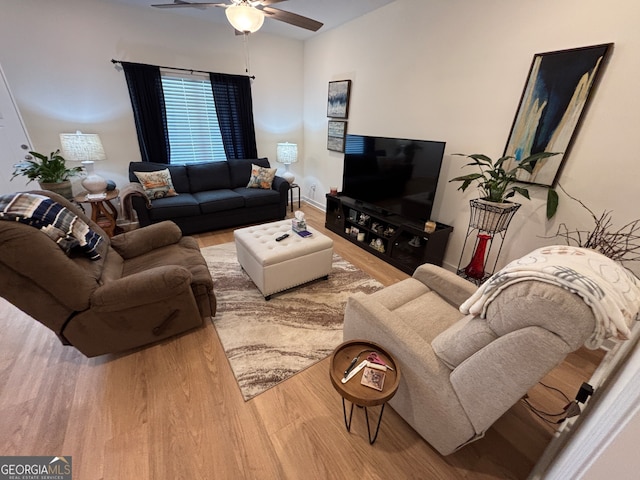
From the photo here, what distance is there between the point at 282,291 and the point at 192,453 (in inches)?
50.1

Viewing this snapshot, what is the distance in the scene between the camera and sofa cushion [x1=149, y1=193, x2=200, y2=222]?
120 inches

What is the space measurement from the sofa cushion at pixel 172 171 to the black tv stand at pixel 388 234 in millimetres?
2020

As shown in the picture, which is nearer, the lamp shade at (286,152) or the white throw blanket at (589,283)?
the white throw blanket at (589,283)

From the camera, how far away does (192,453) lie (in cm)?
121

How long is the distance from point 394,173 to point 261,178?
6.55ft

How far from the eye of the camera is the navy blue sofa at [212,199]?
10.2ft

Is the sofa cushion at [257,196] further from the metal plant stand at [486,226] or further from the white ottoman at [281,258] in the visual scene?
the metal plant stand at [486,226]

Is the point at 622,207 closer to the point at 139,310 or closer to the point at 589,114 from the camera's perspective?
the point at 589,114

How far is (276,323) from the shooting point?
1.99 metres

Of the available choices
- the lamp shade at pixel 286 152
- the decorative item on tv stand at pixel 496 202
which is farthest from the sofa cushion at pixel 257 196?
the decorative item on tv stand at pixel 496 202

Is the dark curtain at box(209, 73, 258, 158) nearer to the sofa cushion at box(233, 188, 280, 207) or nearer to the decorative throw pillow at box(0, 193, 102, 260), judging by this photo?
the sofa cushion at box(233, 188, 280, 207)

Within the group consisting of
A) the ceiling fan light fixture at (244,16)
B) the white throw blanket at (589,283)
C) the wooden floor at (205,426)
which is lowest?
the wooden floor at (205,426)

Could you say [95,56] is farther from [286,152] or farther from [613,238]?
[613,238]

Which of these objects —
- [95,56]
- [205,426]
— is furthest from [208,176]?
[205,426]
